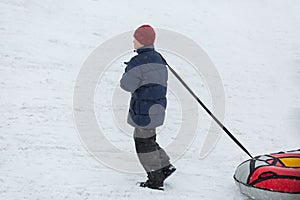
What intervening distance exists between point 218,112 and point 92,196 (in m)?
3.37

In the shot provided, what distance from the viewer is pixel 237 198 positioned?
19.0 ft

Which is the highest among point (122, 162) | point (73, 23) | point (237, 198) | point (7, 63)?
point (73, 23)

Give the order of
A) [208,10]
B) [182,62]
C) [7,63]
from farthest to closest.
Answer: [208,10], [182,62], [7,63]

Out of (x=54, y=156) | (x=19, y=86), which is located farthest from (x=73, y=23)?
(x=54, y=156)

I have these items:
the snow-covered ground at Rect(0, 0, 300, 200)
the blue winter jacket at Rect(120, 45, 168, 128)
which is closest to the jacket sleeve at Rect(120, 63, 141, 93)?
the blue winter jacket at Rect(120, 45, 168, 128)

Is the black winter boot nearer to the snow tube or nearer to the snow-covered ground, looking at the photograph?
the snow-covered ground

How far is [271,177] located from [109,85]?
4.15m

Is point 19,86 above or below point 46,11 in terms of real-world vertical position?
below

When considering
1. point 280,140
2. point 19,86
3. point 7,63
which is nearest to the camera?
point 280,140

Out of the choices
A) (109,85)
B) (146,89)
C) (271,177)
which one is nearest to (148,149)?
(146,89)

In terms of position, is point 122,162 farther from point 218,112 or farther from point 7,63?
point 7,63

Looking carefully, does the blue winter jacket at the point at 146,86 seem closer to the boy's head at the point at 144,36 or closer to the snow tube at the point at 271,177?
the boy's head at the point at 144,36

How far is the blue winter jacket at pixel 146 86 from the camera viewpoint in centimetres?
531

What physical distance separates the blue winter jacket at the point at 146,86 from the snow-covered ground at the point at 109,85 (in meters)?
0.85
